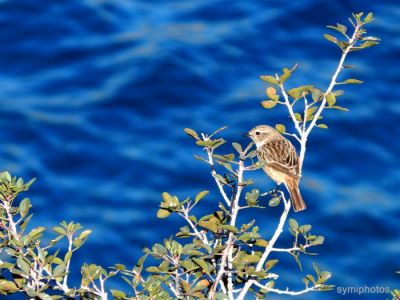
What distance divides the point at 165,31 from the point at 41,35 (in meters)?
1.90

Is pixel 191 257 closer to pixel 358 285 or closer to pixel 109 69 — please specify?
pixel 358 285

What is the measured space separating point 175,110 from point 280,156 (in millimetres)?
5882

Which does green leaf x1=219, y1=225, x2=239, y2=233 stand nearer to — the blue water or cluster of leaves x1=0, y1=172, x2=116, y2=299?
cluster of leaves x1=0, y1=172, x2=116, y2=299

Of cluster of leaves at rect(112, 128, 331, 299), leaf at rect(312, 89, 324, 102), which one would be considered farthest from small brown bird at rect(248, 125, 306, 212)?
cluster of leaves at rect(112, 128, 331, 299)

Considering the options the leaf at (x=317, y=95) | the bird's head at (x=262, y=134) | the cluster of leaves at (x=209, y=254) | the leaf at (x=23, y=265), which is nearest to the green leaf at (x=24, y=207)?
the leaf at (x=23, y=265)

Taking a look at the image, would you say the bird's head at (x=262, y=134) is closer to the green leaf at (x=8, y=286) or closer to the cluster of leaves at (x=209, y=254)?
the cluster of leaves at (x=209, y=254)

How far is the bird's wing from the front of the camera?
7551mm

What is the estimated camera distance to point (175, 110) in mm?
13492

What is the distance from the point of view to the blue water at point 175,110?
1163 cm

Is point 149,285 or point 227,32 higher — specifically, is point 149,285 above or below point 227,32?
below

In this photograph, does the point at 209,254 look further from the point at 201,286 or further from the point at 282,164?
the point at 282,164

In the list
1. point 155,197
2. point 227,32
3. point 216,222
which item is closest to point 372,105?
point 227,32

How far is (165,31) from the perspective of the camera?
48.4 ft

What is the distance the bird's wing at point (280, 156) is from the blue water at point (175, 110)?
319 cm
